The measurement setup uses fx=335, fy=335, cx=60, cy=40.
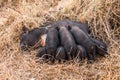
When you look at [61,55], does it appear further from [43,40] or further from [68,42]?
[43,40]

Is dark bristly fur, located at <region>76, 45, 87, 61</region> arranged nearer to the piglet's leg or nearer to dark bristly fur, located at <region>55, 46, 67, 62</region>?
dark bristly fur, located at <region>55, 46, 67, 62</region>

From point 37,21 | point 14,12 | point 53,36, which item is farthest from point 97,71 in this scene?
point 14,12

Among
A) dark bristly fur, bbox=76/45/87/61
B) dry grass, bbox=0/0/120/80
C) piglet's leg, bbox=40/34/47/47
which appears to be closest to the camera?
dry grass, bbox=0/0/120/80

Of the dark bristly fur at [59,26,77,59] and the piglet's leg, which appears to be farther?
the piglet's leg

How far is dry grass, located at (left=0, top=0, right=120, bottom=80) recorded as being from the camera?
3572 millimetres

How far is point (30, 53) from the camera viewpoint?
13.5ft

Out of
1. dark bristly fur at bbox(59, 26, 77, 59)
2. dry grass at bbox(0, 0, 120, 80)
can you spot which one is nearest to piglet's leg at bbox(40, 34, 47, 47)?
dry grass at bbox(0, 0, 120, 80)

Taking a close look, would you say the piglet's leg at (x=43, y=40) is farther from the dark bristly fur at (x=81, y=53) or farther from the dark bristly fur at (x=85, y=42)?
the dark bristly fur at (x=81, y=53)

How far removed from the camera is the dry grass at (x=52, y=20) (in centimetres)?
357

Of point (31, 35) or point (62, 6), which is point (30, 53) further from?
point (62, 6)

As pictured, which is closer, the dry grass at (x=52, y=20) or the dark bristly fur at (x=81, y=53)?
the dry grass at (x=52, y=20)

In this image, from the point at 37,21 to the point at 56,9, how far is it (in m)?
0.43

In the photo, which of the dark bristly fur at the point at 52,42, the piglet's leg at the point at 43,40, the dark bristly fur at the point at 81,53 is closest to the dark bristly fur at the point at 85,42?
the dark bristly fur at the point at 81,53

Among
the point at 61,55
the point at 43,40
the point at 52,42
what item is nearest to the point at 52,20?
the point at 43,40
